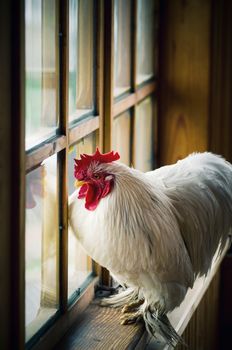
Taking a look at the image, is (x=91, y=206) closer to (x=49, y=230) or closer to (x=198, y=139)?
(x=49, y=230)

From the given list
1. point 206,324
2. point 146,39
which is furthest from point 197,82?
point 206,324

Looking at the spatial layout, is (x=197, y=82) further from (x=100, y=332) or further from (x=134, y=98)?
(x=100, y=332)

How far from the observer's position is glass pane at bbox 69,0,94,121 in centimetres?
196

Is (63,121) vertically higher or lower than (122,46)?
lower

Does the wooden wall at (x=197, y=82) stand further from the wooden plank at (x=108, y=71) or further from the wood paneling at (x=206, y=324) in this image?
the wooden plank at (x=108, y=71)

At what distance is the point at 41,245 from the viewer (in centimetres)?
183

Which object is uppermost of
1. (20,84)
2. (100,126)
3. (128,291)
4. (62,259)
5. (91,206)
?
(20,84)

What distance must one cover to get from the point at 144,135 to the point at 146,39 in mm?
348

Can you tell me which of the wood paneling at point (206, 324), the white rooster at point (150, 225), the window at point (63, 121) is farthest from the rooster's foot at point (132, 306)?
the wood paneling at point (206, 324)

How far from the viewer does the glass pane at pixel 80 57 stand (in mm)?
1961

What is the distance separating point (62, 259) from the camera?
6.37 feet

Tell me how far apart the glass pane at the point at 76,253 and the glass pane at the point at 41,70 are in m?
0.22

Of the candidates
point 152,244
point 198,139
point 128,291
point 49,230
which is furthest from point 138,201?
point 198,139

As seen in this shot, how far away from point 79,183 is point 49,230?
0.47ft
